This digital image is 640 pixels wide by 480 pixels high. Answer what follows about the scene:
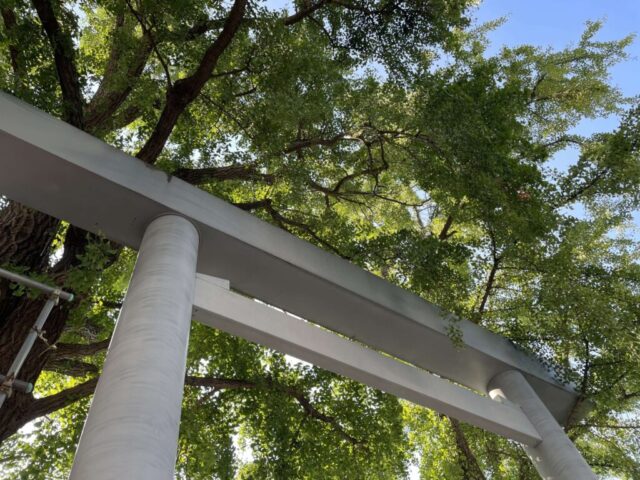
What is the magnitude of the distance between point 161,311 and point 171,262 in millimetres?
425

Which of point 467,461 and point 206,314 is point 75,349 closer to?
point 206,314

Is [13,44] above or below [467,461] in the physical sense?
above

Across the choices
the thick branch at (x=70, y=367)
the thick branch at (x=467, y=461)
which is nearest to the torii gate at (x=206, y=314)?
the thick branch at (x=467, y=461)

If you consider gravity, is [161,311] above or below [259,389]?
below

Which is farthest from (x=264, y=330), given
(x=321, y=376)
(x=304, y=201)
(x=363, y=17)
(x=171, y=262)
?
(x=363, y=17)

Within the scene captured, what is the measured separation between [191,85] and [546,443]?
146 inches

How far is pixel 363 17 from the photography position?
192 inches

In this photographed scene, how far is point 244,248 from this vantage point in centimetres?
330

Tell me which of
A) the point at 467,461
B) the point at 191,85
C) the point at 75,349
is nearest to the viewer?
the point at 191,85

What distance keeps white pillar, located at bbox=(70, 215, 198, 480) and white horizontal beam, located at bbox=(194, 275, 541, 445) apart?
28 centimetres

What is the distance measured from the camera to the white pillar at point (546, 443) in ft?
11.0

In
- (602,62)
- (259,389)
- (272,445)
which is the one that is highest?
(602,62)

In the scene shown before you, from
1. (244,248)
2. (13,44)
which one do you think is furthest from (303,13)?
(244,248)

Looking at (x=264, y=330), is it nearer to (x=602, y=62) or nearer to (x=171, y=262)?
(x=171, y=262)
